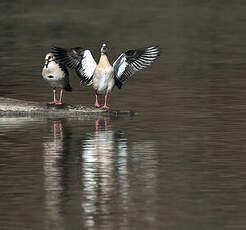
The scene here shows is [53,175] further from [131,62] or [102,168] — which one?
[131,62]

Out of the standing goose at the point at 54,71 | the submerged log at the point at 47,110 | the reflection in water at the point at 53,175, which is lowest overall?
the reflection in water at the point at 53,175

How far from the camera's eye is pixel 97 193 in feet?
62.1

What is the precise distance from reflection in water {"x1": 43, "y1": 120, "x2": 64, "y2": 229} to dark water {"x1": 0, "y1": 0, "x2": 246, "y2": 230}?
0.02 meters

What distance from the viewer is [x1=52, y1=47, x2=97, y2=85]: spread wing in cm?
2916

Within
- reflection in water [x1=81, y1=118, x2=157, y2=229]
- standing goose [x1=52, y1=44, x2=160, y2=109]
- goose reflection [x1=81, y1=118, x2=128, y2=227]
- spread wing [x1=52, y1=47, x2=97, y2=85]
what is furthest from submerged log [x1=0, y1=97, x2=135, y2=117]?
reflection in water [x1=81, y1=118, x2=157, y2=229]

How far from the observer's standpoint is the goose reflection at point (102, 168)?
1802 centimetres

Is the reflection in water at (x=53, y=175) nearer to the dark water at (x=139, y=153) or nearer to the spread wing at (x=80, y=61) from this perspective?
the dark water at (x=139, y=153)

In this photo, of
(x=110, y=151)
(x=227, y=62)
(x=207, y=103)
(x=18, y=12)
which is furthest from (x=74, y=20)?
(x=110, y=151)

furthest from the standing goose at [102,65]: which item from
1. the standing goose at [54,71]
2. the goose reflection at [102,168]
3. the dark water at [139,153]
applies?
the goose reflection at [102,168]

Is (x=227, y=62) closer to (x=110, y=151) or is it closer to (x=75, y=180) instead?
(x=110, y=151)

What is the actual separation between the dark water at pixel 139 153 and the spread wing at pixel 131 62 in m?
1.02

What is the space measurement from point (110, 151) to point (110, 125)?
4.39 m

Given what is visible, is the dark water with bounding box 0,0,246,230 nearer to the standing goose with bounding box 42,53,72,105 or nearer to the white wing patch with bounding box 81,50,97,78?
the white wing patch with bounding box 81,50,97,78

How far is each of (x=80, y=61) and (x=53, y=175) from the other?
886cm
